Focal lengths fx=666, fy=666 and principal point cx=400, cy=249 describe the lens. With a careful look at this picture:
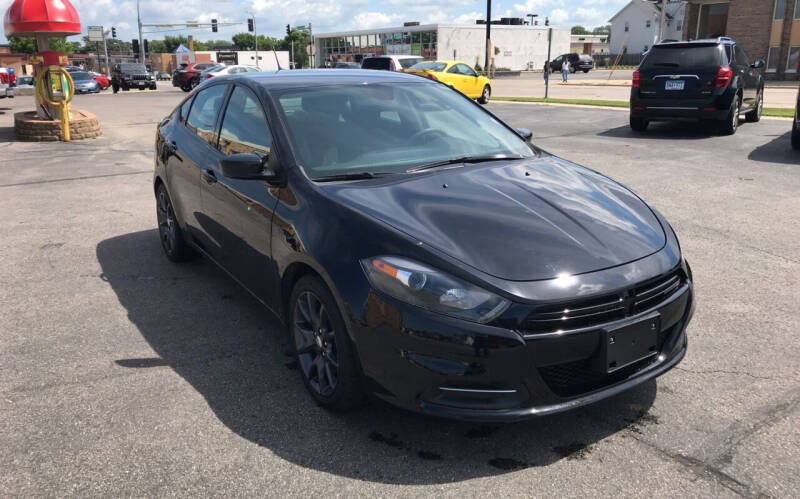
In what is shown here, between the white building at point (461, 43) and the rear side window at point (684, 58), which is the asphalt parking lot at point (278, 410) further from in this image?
the white building at point (461, 43)

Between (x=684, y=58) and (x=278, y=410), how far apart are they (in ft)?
38.6

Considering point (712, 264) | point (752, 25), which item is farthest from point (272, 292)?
point (752, 25)

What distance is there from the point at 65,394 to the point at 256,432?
1.15 meters

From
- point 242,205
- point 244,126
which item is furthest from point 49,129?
point 242,205

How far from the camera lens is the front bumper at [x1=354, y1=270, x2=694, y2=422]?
261cm

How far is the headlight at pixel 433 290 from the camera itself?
8.61 feet

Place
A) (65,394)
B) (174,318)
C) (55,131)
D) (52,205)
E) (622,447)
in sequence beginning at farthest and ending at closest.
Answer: (55,131), (52,205), (174,318), (65,394), (622,447)

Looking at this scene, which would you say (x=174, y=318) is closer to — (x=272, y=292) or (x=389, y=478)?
(x=272, y=292)

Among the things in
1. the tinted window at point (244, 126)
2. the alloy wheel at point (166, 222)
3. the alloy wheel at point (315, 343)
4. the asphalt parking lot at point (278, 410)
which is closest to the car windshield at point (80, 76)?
the asphalt parking lot at point (278, 410)

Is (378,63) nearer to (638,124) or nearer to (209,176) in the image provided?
(638,124)

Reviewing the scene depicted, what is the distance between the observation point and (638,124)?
45.0 ft

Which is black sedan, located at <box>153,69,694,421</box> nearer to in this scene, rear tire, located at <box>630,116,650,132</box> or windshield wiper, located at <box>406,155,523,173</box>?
windshield wiper, located at <box>406,155,523,173</box>

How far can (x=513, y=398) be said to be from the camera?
2.66 m

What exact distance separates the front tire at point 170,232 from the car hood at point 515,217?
2.55 metres
